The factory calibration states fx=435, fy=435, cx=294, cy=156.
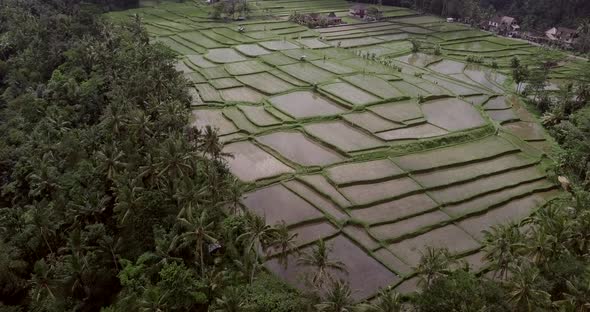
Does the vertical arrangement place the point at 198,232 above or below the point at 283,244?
above

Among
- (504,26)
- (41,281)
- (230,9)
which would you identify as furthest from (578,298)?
(230,9)

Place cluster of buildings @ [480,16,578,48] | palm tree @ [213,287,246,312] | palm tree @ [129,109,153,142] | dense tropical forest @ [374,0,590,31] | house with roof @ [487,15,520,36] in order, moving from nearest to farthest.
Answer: palm tree @ [213,287,246,312], palm tree @ [129,109,153,142], cluster of buildings @ [480,16,578,48], dense tropical forest @ [374,0,590,31], house with roof @ [487,15,520,36]

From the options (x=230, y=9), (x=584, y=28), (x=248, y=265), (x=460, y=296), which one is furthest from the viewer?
(x=230, y=9)

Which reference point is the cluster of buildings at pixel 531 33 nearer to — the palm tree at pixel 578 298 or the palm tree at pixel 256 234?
the palm tree at pixel 578 298

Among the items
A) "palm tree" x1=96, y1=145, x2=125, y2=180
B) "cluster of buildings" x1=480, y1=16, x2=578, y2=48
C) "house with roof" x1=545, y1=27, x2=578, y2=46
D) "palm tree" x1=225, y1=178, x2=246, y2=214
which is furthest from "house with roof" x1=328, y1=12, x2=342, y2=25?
"palm tree" x1=96, y1=145, x2=125, y2=180

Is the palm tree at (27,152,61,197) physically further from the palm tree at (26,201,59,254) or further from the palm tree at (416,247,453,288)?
the palm tree at (416,247,453,288)

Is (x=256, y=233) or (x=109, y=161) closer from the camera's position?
(x=256, y=233)

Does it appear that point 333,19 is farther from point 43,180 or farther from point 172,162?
point 43,180
